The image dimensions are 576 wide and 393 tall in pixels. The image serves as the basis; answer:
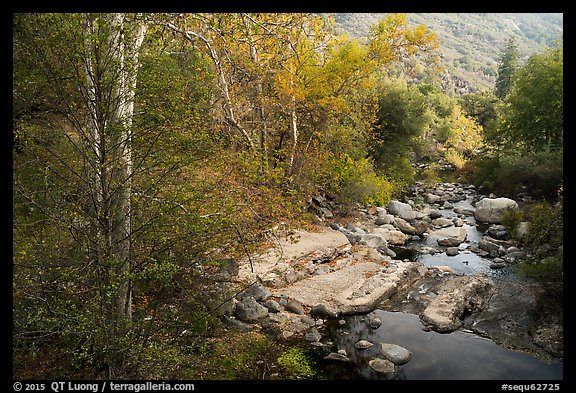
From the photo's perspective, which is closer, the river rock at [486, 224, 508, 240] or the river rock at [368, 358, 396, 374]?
the river rock at [368, 358, 396, 374]

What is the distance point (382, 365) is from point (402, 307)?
2.33 meters

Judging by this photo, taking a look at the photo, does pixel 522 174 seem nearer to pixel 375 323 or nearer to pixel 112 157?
pixel 375 323

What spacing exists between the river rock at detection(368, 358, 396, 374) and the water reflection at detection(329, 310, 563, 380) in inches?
3.0

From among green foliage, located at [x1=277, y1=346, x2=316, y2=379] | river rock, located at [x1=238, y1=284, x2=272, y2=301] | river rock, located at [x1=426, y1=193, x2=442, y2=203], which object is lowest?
river rock, located at [x1=426, y1=193, x2=442, y2=203]

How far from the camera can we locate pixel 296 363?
6.29 meters

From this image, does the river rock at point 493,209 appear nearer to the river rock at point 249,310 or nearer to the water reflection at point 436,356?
the water reflection at point 436,356

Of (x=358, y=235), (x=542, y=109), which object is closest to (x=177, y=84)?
(x=358, y=235)

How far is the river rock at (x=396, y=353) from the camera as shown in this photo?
6445mm

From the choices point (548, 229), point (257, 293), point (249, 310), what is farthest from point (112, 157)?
point (548, 229)

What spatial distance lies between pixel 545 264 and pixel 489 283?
190 centimetres

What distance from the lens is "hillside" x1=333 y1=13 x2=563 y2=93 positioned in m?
72.8

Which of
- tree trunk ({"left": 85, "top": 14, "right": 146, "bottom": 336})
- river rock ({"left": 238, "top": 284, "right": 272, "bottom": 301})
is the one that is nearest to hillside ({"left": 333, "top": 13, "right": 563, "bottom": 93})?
river rock ({"left": 238, "top": 284, "right": 272, "bottom": 301})

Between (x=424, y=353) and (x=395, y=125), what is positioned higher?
(x=395, y=125)

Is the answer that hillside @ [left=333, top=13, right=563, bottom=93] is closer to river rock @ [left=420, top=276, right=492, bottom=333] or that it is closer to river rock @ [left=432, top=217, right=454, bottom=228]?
river rock @ [left=432, top=217, right=454, bottom=228]
